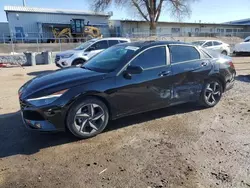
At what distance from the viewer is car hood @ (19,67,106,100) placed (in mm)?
3551

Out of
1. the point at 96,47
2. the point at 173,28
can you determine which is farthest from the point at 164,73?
the point at 173,28

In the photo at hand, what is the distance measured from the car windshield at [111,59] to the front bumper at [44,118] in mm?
1190

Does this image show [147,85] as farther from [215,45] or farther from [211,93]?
[215,45]

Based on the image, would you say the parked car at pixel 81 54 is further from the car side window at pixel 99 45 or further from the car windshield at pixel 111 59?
the car windshield at pixel 111 59

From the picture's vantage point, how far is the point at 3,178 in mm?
2826

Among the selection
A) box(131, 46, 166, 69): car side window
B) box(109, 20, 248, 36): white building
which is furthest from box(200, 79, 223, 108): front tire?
box(109, 20, 248, 36): white building

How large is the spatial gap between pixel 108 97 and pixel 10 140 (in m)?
1.80

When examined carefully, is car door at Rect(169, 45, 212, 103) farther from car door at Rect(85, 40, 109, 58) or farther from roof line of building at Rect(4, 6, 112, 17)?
roof line of building at Rect(4, 6, 112, 17)

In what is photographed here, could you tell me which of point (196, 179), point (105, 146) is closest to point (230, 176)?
point (196, 179)

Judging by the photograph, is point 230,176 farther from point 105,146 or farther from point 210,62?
point 210,62

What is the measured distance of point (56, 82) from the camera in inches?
148

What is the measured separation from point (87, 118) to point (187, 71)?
2.30 metres

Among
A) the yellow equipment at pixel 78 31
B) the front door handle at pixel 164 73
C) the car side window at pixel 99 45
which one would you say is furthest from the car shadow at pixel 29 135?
the yellow equipment at pixel 78 31

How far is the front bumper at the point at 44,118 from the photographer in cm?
345
